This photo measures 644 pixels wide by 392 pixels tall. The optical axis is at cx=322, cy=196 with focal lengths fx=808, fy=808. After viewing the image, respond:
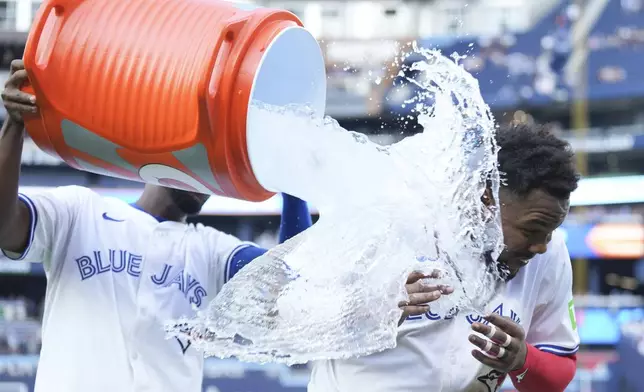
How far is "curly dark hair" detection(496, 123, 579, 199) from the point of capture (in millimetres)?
1853

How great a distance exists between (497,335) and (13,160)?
1.22 m

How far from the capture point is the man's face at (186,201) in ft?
A: 7.76

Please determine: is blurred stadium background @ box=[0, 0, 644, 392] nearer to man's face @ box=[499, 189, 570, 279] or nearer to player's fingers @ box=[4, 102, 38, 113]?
man's face @ box=[499, 189, 570, 279]

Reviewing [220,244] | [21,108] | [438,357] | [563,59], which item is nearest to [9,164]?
[21,108]

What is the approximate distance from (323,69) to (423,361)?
2.49 ft

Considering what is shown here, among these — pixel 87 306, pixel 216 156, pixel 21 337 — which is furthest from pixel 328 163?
pixel 21 337

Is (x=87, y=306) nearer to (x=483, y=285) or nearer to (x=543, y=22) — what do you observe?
(x=483, y=285)

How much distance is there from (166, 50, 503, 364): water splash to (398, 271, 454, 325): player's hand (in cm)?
2

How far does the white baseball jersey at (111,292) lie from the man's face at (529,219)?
0.91 m

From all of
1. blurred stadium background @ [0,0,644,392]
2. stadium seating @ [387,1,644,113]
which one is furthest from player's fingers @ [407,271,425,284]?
stadium seating @ [387,1,644,113]

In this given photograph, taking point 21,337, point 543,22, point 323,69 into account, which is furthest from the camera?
point 543,22

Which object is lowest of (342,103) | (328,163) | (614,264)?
(614,264)

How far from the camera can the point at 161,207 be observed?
2.44 meters

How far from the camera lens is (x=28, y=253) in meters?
2.16
